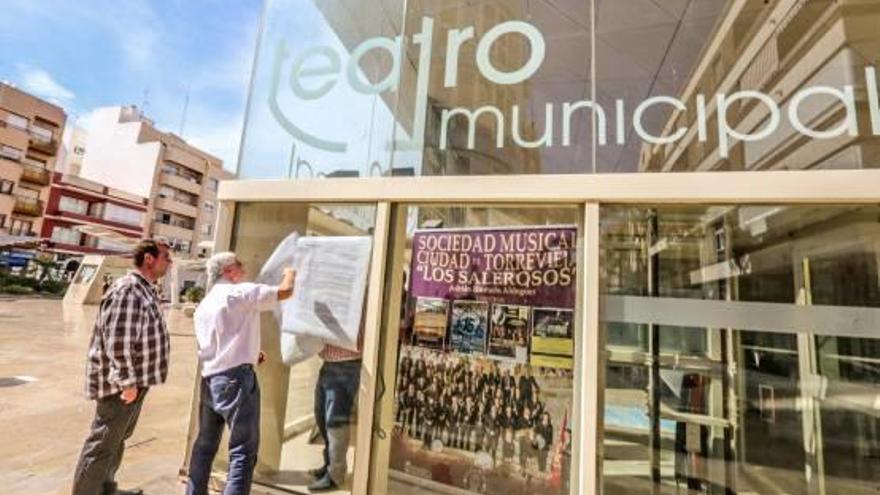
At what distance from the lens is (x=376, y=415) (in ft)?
10.6

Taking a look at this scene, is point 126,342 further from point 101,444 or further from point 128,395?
point 101,444

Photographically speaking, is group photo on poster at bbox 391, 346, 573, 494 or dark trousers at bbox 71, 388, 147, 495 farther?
group photo on poster at bbox 391, 346, 573, 494

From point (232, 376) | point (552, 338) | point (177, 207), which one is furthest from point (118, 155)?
point (552, 338)

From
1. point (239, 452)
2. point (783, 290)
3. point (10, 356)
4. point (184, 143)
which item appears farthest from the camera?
point (184, 143)

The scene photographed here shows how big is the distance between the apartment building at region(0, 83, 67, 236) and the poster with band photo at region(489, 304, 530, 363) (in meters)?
37.7

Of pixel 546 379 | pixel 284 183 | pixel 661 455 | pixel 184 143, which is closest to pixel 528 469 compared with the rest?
pixel 546 379

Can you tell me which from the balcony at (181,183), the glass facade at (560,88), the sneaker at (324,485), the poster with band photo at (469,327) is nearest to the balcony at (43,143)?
the balcony at (181,183)

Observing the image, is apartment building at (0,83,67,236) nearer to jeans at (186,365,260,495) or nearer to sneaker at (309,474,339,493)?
jeans at (186,365,260,495)

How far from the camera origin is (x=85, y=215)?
1412 inches

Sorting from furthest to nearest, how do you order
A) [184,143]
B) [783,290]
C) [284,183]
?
1. [184,143]
2. [284,183]
3. [783,290]

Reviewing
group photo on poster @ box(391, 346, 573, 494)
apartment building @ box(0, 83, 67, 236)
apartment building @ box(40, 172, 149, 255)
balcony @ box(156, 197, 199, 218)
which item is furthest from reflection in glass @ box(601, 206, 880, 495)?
balcony @ box(156, 197, 199, 218)

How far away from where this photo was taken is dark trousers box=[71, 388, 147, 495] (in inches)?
115

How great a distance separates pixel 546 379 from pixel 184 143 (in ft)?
165

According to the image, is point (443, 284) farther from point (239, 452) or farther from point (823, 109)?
point (823, 109)
